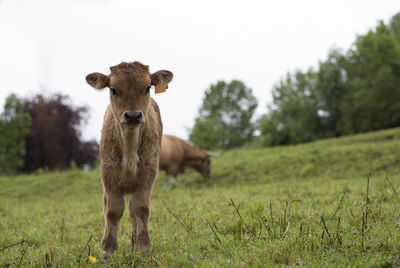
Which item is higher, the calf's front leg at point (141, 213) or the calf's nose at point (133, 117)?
the calf's nose at point (133, 117)

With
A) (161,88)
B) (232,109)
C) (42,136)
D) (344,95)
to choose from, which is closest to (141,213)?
(161,88)

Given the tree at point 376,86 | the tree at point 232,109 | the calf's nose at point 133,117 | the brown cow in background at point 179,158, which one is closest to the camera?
the calf's nose at point 133,117

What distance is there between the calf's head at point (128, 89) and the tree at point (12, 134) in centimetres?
2338

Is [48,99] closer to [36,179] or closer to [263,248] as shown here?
[36,179]

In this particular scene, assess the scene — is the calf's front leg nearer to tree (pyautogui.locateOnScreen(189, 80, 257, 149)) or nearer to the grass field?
the grass field

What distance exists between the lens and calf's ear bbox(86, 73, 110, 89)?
15.2ft

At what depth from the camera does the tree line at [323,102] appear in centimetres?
3484

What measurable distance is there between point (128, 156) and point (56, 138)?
24.6 metres

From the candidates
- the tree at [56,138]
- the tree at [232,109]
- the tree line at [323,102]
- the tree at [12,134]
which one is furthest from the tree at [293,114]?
the tree at [12,134]

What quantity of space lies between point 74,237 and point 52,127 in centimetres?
2338

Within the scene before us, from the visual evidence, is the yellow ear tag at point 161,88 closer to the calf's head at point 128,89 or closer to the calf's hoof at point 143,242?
the calf's head at point 128,89

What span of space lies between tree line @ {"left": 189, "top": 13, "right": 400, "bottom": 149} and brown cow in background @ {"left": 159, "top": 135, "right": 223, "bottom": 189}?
21.6 metres

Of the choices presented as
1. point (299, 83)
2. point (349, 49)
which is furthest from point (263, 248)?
point (299, 83)

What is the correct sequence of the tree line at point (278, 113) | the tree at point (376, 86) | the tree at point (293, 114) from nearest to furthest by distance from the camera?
the tree line at point (278, 113) < the tree at point (376, 86) < the tree at point (293, 114)
